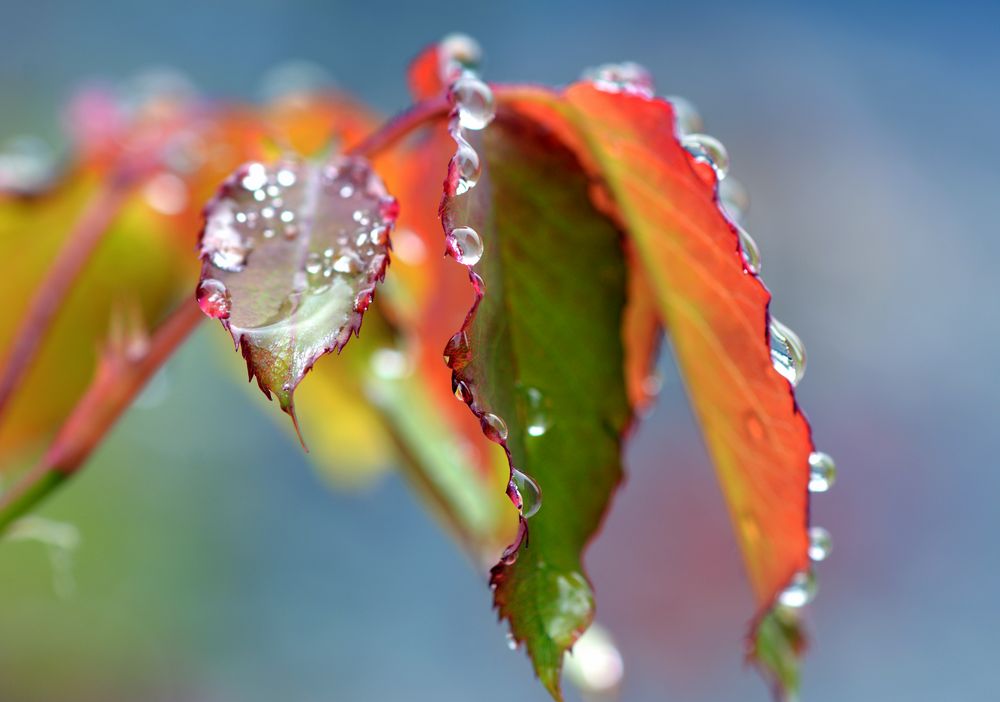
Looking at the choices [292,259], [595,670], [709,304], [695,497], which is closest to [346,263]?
[292,259]

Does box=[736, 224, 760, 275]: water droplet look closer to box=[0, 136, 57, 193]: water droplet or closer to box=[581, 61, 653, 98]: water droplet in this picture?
box=[581, 61, 653, 98]: water droplet

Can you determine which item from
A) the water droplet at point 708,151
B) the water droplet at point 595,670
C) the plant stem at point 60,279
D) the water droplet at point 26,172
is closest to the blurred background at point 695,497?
the water droplet at point 26,172

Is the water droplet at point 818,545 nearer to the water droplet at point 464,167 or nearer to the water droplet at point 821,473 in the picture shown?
the water droplet at point 821,473

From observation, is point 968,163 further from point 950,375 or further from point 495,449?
point 495,449

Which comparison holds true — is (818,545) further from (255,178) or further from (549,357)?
(255,178)

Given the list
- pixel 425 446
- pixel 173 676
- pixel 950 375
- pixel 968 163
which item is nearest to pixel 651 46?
pixel 968 163
